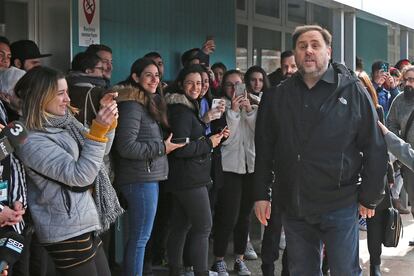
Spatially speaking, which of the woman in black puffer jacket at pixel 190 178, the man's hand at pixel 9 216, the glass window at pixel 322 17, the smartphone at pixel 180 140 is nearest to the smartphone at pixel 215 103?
the woman in black puffer jacket at pixel 190 178

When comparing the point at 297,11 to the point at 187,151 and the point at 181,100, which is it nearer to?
the point at 181,100

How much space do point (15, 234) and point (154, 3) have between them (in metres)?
4.86

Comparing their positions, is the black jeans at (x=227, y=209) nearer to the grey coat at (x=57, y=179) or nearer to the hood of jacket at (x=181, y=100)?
the hood of jacket at (x=181, y=100)

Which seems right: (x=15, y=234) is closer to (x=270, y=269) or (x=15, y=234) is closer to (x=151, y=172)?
(x=151, y=172)

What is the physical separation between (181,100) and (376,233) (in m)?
1.97

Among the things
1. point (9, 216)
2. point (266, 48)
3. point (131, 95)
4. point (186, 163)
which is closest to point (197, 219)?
point (186, 163)

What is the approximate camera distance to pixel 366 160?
374 centimetres

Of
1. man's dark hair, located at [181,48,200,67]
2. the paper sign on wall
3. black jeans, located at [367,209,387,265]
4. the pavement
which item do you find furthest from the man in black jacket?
man's dark hair, located at [181,48,200,67]

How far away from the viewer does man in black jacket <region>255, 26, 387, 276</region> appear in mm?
3689

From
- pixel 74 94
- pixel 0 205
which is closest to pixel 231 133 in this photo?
pixel 74 94

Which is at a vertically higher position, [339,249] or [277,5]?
[277,5]

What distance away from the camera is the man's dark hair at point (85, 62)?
210 inches

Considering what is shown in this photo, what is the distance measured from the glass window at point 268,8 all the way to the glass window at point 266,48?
29 centimetres

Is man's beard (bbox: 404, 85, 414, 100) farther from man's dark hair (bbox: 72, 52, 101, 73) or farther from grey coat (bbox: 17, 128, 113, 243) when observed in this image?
grey coat (bbox: 17, 128, 113, 243)
